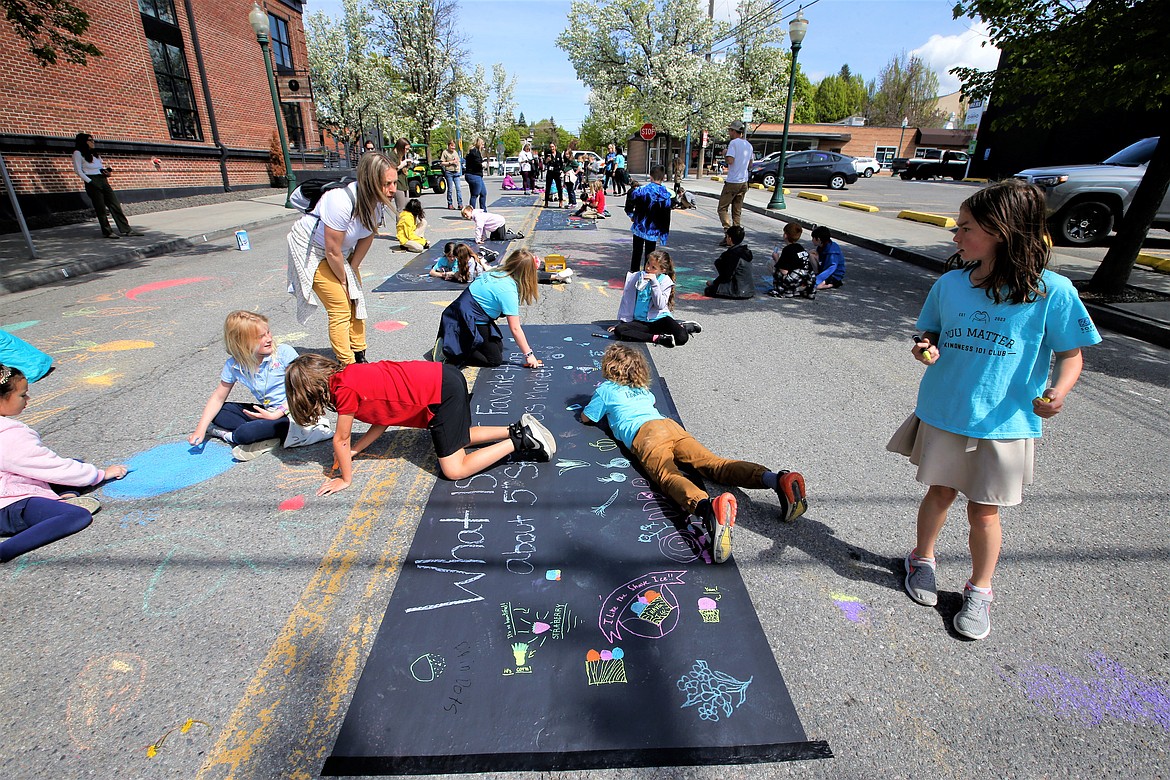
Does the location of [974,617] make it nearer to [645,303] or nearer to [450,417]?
[450,417]

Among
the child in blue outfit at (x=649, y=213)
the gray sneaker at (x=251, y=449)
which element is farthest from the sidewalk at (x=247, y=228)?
the gray sneaker at (x=251, y=449)

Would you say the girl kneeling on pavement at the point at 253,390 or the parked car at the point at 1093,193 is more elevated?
the parked car at the point at 1093,193

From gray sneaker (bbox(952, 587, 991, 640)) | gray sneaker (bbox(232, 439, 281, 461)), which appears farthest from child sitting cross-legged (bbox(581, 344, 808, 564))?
gray sneaker (bbox(232, 439, 281, 461))

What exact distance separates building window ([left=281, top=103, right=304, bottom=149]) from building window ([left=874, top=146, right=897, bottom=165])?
5564 cm

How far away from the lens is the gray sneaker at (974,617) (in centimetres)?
228

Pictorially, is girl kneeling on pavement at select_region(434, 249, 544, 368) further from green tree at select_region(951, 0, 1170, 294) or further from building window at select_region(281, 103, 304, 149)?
building window at select_region(281, 103, 304, 149)

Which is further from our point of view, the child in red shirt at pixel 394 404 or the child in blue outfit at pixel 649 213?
the child in blue outfit at pixel 649 213

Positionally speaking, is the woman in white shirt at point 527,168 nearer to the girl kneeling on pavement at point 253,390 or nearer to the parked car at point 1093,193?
the parked car at point 1093,193

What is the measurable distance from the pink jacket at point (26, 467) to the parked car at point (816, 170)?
91.3 feet

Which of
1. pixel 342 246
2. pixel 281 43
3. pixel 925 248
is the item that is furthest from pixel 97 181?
pixel 281 43

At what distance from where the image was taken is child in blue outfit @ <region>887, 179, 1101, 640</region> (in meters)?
2.02

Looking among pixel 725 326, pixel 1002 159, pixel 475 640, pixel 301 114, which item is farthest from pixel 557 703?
pixel 1002 159

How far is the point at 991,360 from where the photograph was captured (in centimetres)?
215

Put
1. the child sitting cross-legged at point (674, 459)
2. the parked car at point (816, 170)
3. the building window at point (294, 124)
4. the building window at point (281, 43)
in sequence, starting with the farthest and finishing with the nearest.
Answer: the parked car at point (816, 170), the building window at point (294, 124), the building window at point (281, 43), the child sitting cross-legged at point (674, 459)
